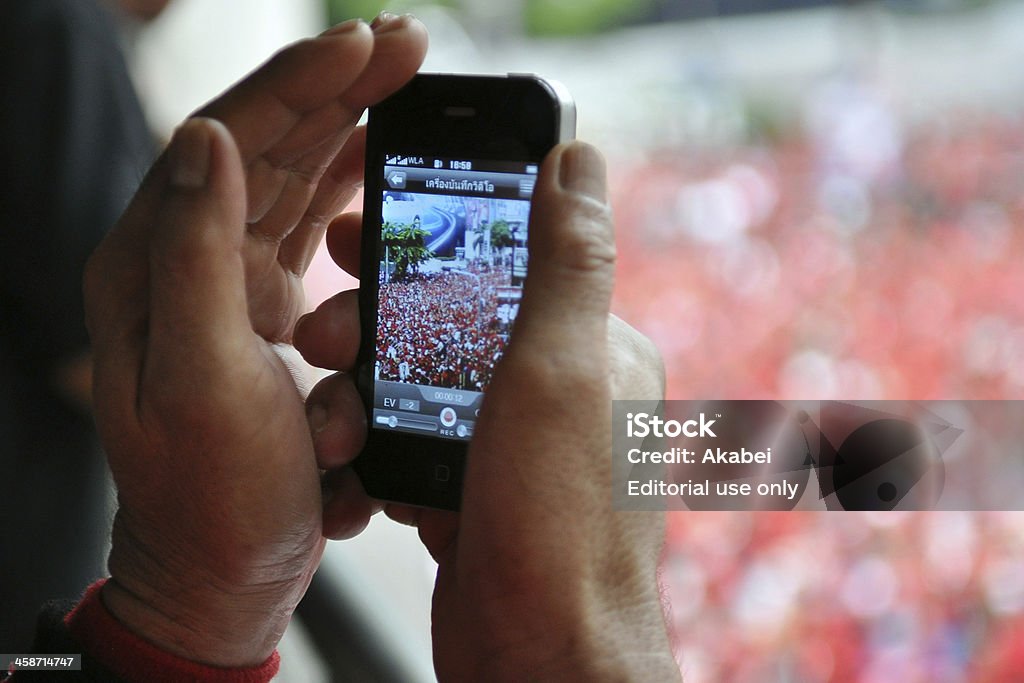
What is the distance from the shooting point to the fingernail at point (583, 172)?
623 mm

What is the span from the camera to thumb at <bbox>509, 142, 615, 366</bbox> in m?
0.61

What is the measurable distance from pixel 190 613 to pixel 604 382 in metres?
0.35

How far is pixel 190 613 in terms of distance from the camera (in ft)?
2.26

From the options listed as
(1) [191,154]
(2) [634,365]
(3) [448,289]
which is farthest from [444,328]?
(1) [191,154]

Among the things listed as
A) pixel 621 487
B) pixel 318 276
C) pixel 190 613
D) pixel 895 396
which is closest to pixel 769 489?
pixel 621 487

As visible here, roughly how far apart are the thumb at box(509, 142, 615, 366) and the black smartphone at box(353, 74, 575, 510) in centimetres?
12

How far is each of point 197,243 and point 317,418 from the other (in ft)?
0.82

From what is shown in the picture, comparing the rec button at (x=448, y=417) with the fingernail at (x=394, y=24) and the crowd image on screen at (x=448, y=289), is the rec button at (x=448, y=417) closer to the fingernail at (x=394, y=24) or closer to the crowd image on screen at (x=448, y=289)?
the crowd image on screen at (x=448, y=289)

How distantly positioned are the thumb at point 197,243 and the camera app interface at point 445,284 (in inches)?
8.7

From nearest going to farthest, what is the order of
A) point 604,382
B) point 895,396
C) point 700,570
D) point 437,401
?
point 604,382, point 437,401, point 895,396, point 700,570

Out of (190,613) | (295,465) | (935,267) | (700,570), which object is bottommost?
(700,570)

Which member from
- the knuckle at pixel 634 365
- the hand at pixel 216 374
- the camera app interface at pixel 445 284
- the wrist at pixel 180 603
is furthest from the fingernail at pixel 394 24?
the wrist at pixel 180 603

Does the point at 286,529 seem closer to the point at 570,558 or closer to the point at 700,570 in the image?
the point at 570,558

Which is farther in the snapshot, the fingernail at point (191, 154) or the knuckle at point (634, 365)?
the knuckle at point (634, 365)
